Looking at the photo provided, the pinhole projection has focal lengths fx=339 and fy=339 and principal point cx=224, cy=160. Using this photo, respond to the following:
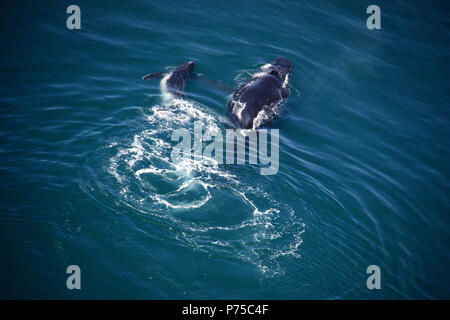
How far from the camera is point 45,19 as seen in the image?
1495cm

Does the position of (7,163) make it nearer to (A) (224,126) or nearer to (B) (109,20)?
(A) (224,126)

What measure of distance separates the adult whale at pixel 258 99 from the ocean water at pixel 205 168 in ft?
1.73

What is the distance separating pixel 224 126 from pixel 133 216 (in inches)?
198

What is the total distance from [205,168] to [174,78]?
497 cm

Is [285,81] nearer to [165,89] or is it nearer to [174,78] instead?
[174,78]

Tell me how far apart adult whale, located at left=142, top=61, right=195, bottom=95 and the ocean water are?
42 cm

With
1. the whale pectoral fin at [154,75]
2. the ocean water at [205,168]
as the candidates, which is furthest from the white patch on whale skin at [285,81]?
the whale pectoral fin at [154,75]

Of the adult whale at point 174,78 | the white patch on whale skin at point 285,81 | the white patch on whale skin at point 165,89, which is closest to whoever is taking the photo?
the white patch on whale skin at point 165,89

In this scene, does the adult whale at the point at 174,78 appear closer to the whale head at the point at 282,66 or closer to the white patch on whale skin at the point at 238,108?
the white patch on whale skin at the point at 238,108

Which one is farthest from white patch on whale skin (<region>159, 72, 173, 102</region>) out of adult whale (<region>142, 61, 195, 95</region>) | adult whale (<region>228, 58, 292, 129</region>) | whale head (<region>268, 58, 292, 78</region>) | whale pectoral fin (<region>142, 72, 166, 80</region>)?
whale head (<region>268, 58, 292, 78</region>)

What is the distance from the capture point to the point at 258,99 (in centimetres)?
1280

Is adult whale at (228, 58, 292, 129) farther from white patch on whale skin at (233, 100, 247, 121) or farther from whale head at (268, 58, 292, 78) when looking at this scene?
whale head at (268, 58, 292, 78)

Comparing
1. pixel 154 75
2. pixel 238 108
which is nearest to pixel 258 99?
pixel 238 108

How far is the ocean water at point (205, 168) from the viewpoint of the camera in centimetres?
788
